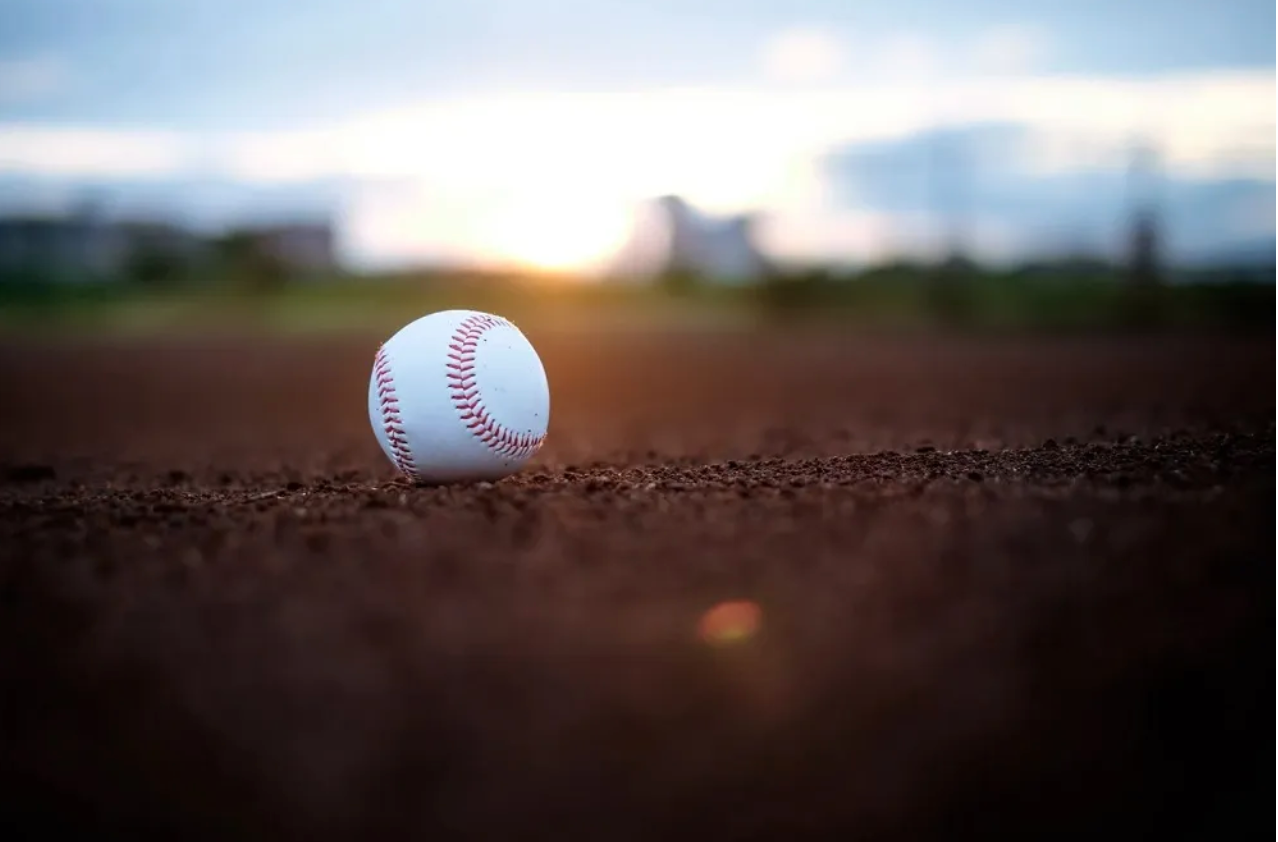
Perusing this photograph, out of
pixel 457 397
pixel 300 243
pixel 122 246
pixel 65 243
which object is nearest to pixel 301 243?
pixel 300 243

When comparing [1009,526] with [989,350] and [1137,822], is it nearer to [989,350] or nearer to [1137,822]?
[1137,822]

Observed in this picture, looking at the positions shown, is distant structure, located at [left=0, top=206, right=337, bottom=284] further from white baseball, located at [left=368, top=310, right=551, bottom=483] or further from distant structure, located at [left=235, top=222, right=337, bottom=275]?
white baseball, located at [left=368, top=310, right=551, bottom=483]

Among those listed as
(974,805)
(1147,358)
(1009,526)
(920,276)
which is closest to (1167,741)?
(974,805)

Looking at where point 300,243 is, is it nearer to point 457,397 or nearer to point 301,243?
point 301,243

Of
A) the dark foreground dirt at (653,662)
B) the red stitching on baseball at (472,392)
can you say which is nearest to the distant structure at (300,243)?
the red stitching on baseball at (472,392)

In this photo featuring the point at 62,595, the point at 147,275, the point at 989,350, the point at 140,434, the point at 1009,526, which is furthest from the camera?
the point at 147,275

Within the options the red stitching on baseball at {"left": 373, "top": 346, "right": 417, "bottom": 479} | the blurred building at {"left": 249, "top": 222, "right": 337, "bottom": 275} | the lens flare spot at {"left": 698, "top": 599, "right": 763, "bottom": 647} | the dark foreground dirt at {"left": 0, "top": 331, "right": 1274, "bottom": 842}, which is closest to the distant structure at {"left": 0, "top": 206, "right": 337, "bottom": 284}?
the blurred building at {"left": 249, "top": 222, "right": 337, "bottom": 275}
